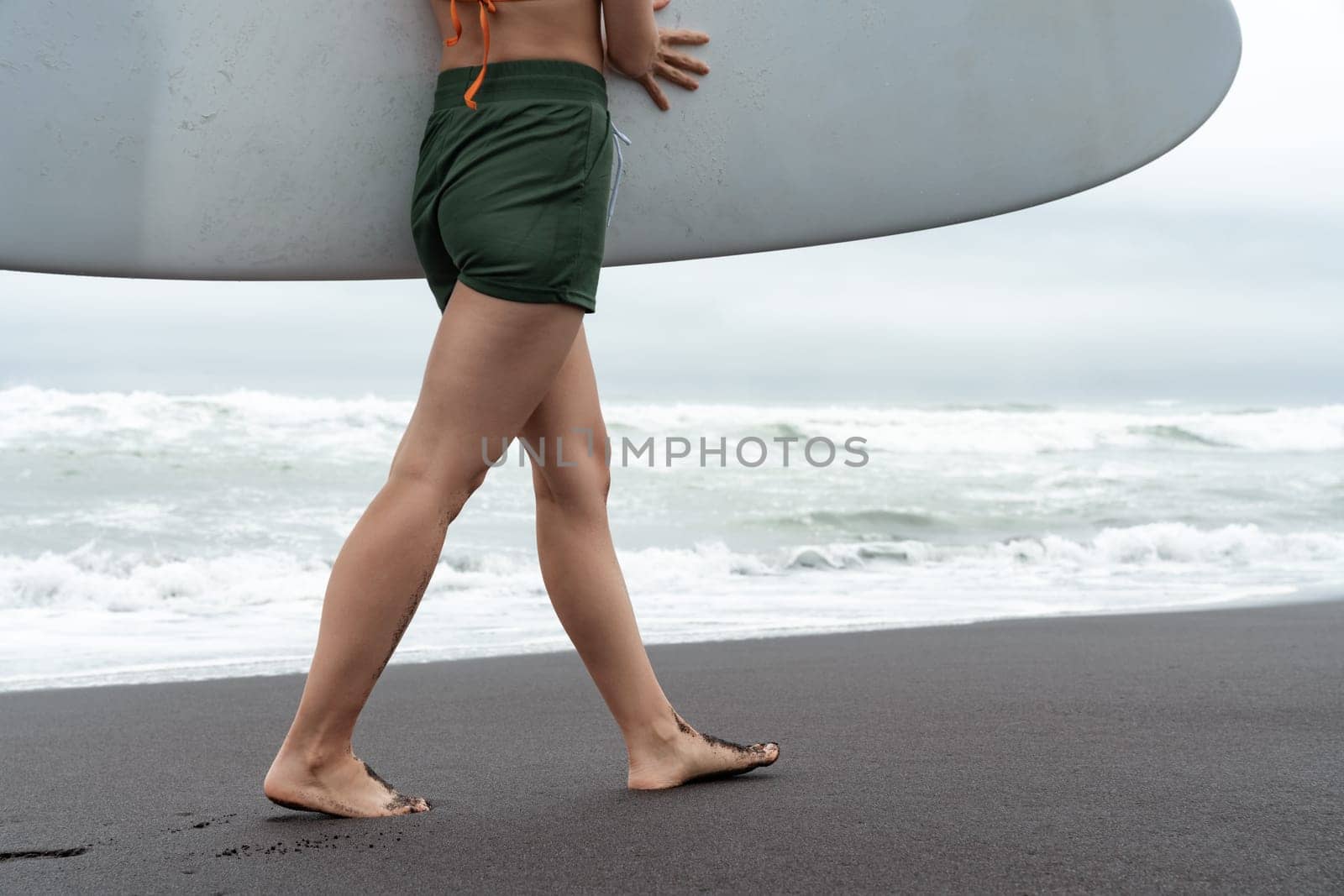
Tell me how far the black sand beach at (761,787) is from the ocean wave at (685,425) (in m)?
7.11

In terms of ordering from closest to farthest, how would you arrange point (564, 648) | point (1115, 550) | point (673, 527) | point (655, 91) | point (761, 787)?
point (761, 787) → point (655, 91) → point (564, 648) → point (1115, 550) → point (673, 527)

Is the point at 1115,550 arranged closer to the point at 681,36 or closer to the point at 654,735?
the point at 681,36

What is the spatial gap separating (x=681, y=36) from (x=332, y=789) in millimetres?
1101

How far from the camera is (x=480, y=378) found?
1.24 meters

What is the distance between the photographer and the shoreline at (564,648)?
284 cm

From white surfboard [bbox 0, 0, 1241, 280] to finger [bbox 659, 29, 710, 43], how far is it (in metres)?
0.05

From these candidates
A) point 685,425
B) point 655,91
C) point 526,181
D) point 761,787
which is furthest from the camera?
point 685,425

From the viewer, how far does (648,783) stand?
1434mm

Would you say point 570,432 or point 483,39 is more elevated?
point 483,39

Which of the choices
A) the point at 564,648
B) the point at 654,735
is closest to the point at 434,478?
the point at 654,735

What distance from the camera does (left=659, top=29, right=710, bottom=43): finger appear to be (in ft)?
5.45

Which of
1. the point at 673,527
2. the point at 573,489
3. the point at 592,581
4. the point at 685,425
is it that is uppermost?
the point at 573,489

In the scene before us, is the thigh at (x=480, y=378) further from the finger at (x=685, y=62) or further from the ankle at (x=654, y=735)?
the finger at (x=685, y=62)

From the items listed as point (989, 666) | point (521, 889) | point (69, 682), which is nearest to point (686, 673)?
point (989, 666)
